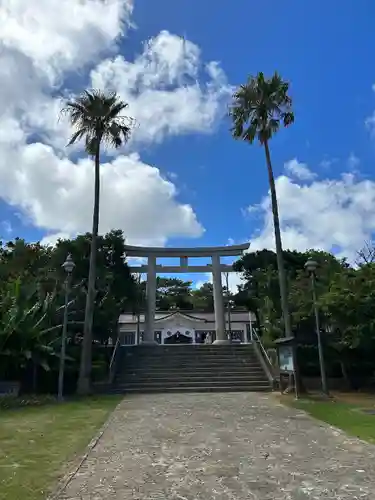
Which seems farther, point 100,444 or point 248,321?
point 248,321

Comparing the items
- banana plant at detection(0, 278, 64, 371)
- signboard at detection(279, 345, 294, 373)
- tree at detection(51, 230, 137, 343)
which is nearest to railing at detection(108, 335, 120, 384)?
tree at detection(51, 230, 137, 343)

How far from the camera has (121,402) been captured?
13195 mm

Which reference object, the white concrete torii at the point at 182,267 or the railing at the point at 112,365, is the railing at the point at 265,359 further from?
the railing at the point at 112,365

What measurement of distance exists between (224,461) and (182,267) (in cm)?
2089

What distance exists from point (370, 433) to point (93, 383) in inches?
447

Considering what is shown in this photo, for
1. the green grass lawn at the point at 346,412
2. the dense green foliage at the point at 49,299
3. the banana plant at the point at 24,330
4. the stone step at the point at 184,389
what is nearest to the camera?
the green grass lawn at the point at 346,412

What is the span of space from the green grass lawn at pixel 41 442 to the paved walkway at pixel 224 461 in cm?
36

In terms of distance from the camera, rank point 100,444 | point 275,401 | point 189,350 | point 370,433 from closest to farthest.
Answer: point 100,444 → point 370,433 → point 275,401 → point 189,350

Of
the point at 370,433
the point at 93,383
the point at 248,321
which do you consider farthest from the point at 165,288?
the point at 370,433

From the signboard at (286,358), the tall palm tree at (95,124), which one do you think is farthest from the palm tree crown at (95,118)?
the signboard at (286,358)

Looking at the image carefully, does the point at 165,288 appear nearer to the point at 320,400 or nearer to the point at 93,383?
the point at 93,383

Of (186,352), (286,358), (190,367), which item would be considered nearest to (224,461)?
(286,358)

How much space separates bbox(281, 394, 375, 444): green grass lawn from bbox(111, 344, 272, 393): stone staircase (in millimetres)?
3549

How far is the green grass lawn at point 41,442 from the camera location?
16.1ft
